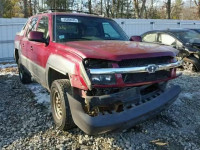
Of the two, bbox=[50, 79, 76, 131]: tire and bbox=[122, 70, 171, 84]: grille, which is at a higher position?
bbox=[122, 70, 171, 84]: grille

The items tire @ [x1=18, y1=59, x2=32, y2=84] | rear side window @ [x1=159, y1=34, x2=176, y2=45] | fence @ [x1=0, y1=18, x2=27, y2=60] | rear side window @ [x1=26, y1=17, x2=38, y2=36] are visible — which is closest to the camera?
rear side window @ [x1=26, y1=17, x2=38, y2=36]

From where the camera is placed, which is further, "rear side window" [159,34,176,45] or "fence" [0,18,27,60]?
"fence" [0,18,27,60]

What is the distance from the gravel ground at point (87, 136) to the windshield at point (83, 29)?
1.50 m

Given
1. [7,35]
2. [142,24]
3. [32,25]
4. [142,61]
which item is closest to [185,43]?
[32,25]

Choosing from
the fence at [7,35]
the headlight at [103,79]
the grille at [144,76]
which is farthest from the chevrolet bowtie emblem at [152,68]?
the fence at [7,35]

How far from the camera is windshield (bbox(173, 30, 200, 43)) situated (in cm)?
835

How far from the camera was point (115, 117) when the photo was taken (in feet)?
9.59

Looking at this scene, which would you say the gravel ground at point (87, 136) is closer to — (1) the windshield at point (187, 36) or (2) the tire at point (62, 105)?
(2) the tire at point (62, 105)

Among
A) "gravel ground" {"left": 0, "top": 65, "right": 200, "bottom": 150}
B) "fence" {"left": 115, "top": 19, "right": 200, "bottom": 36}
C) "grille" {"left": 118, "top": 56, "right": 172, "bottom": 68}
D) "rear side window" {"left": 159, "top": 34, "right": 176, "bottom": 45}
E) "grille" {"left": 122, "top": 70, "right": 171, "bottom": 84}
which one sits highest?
"fence" {"left": 115, "top": 19, "right": 200, "bottom": 36}

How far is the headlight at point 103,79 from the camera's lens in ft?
9.73

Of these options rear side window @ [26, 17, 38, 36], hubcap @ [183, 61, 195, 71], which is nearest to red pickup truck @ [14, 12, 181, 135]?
rear side window @ [26, 17, 38, 36]

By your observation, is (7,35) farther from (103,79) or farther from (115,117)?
(115,117)

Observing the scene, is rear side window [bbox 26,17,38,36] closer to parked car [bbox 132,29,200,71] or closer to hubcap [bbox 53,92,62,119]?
hubcap [bbox 53,92,62,119]

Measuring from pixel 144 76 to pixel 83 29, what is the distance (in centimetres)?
179
